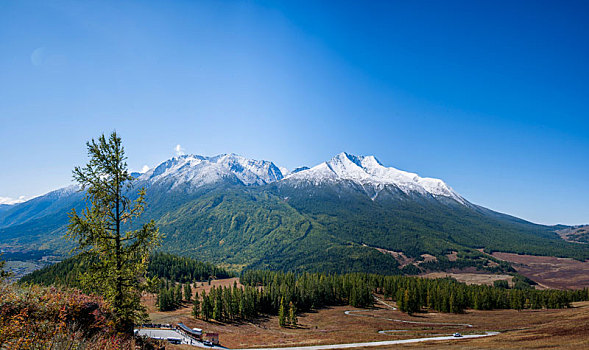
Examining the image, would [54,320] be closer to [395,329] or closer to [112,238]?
[112,238]

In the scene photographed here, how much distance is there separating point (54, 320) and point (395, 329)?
8434 cm

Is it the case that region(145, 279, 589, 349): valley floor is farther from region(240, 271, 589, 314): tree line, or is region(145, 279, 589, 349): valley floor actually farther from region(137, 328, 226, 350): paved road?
region(137, 328, 226, 350): paved road

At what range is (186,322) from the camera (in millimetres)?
89125

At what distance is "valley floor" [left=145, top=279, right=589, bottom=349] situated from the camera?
150ft

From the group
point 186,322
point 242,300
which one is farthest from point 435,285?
point 186,322

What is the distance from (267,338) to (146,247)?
68445 mm

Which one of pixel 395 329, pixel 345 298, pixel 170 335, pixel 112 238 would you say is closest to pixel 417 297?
pixel 345 298

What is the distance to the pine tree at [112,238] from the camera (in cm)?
1764

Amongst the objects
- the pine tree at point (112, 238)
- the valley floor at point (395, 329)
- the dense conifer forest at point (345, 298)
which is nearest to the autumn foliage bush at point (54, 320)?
the pine tree at point (112, 238)

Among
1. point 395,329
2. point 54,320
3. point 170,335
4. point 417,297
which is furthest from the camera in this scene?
point 417,297

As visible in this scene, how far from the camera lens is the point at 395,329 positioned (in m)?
79.6

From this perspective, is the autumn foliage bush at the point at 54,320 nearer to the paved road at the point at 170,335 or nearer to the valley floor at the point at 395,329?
the valley floor at the point at 395,329

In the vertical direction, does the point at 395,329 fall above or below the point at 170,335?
below

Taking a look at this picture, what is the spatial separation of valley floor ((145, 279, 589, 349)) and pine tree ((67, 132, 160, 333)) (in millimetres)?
28463
